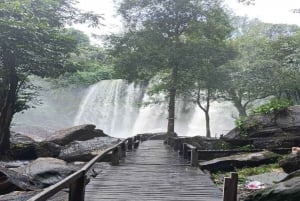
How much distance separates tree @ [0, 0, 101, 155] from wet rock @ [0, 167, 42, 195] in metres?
5.65

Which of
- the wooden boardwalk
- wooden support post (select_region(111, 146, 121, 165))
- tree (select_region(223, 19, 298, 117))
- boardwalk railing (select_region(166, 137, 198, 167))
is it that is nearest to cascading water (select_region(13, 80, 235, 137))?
tree (select_region(223, 19, 298, 117))

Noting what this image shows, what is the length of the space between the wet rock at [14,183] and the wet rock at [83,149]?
18.9 feet

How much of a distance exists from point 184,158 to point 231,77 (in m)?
11.8

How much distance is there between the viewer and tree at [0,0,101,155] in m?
13.9

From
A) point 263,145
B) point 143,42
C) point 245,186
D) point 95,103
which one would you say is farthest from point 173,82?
point 95,103

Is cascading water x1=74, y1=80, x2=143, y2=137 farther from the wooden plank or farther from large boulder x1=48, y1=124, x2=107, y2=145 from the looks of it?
the wooden plank

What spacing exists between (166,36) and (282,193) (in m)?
19.3

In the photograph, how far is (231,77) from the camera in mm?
24297

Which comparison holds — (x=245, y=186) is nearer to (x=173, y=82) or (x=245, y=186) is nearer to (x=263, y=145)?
(x=263, y=145)

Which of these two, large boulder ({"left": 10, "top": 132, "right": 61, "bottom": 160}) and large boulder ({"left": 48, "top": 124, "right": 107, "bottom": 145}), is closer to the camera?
large boulder ({"left": 10, "top": 132, "right": 61, "bottom": 160})

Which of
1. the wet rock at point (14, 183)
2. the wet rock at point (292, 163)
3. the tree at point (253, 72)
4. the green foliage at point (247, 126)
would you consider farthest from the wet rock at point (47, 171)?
the tree at point (253, 72)

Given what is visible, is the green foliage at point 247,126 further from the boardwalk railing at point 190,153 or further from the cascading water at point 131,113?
the cascading water at point 131,113

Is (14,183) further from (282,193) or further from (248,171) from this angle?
(282,193)

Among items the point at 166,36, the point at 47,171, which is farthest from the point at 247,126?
the point at 166,36
